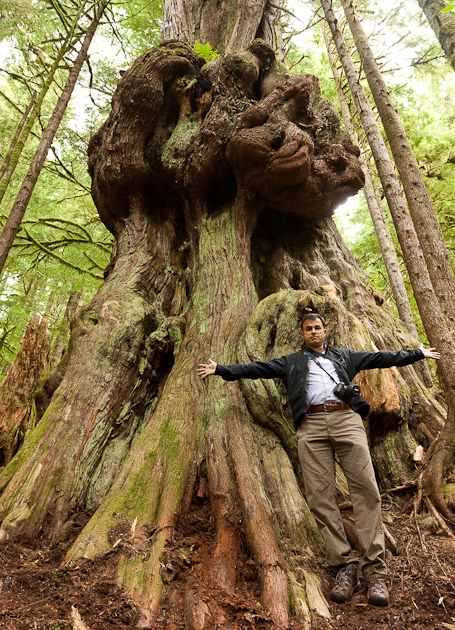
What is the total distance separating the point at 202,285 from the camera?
5.25 metres

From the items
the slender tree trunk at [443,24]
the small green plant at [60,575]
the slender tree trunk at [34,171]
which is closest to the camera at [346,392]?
the small green plant at [60,575]

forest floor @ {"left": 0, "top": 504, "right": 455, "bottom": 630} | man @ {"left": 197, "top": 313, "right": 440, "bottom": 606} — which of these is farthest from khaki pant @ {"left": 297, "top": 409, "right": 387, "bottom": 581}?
forest floor @ {"left": 0, "top": 504, "right": 455, "bottom": 630}

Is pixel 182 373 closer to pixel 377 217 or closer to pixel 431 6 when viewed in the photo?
pixel 431 6

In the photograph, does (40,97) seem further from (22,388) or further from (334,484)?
(334,484)

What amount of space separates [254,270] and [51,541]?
417cm

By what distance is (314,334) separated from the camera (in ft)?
12.0

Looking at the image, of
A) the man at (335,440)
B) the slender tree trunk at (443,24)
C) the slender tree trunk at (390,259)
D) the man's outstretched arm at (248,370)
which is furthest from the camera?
the slender tree trunk at (390,259)

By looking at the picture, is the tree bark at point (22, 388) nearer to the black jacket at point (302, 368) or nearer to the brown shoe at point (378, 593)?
the black jacket at point (302, 368)

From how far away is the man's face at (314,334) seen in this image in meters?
3.65

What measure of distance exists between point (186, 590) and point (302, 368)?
187 centimetres

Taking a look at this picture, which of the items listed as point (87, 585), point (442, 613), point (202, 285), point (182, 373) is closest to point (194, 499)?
point (87, 585)

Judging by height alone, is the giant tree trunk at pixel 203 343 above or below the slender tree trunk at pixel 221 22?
below

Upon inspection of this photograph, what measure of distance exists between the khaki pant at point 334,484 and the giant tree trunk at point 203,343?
0.84 ft

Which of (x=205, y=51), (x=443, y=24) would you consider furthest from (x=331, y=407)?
(x=205, y=51)
